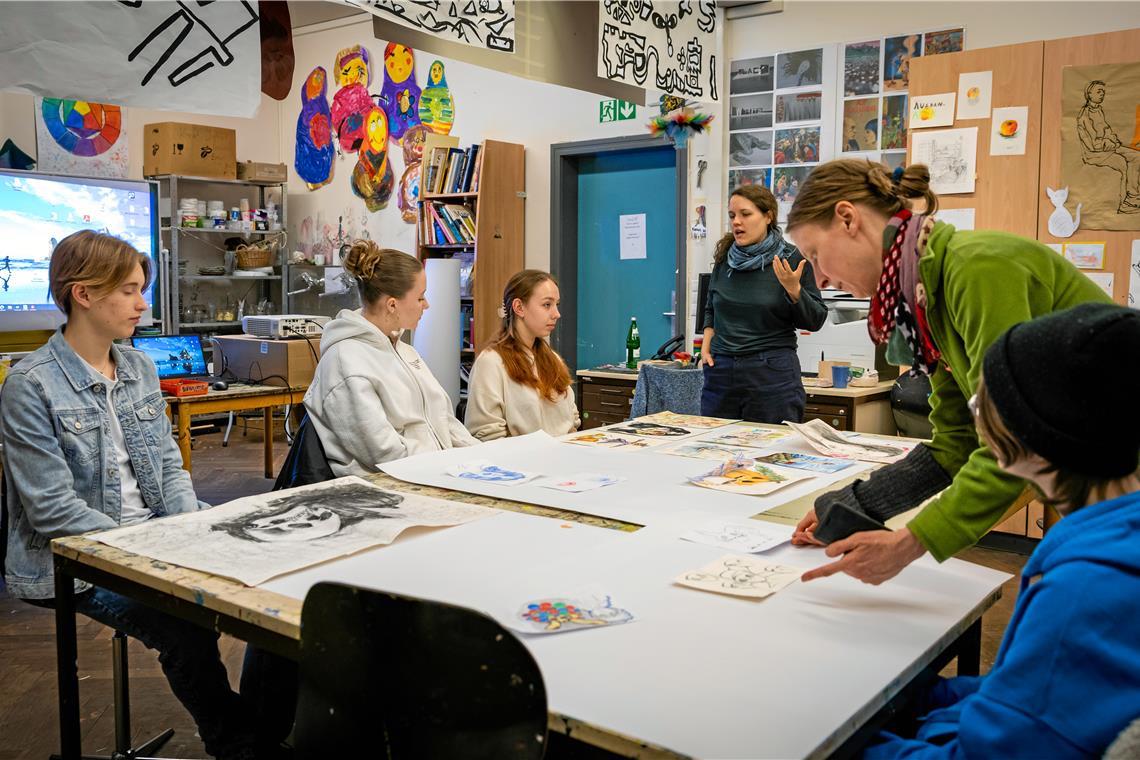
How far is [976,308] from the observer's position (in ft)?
4.53

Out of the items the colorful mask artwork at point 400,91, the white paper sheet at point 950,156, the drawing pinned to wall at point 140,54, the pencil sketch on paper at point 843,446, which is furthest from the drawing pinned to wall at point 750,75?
the drawing pinned to wall at point 140,54

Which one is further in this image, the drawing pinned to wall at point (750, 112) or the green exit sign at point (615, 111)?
the green exit sign at point (615, 111)

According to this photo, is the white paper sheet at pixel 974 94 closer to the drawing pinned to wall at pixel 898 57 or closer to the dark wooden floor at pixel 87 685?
the drawing pinned to wall at pixel 898 57

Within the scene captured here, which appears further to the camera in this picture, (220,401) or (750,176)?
(750,176)

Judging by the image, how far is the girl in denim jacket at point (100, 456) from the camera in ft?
6.30

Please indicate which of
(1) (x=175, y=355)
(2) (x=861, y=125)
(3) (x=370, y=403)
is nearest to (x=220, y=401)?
(1) (x=175, y=355)

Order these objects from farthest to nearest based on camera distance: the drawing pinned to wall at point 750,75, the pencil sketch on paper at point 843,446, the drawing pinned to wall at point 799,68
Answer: the drawing pinned to wall at point 750,75
the drawing pinned to wall at point 799,68
the pencil sketch on paper at point 843,446

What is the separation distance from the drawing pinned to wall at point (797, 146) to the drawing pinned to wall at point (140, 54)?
3.39 meters

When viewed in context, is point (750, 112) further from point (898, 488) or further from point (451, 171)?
point (898, 488)

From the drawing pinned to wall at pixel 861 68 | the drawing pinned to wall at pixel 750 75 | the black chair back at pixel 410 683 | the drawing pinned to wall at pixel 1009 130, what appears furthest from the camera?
the drawing pinned to wall at pixel 750 75

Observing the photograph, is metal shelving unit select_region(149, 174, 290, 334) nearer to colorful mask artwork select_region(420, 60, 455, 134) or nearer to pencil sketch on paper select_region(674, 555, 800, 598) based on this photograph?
colorful mask artwork select_region(420, 60, 455, 134)

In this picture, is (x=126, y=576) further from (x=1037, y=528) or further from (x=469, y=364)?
(x=469, y=364)

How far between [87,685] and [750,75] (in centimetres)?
444

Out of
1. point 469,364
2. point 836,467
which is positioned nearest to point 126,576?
point 836,467
